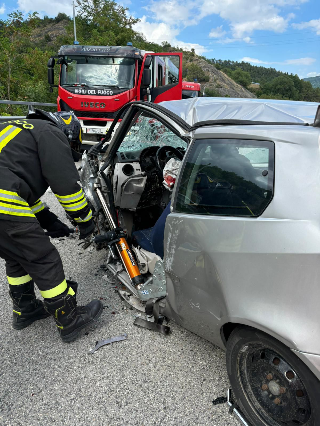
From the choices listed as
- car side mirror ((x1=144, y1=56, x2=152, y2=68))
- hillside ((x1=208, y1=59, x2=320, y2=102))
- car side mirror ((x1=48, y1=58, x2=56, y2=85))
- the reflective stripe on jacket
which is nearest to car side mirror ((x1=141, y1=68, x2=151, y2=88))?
car side mirror ((x1=144, y1=56, x2=152, y2=68))

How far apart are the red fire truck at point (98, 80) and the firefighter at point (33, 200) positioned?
6.36 m

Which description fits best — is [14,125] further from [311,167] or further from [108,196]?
[311,167]

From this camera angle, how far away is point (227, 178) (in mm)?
1731

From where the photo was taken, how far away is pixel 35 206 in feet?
8.75

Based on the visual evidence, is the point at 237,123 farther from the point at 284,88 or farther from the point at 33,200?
the point at 284,88

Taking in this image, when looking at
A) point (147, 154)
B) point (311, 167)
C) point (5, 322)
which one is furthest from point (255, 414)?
point (147, 154)

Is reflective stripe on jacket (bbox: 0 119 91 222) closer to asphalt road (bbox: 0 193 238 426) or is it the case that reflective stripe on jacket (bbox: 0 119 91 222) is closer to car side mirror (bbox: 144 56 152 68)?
asphalt road (bbox: 0 193 238 426)

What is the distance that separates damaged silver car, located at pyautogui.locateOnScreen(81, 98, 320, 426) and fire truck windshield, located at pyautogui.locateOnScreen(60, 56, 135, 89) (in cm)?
678

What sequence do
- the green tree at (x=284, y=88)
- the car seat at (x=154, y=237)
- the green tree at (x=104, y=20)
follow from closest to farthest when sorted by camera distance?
the car seat at (x=154, y=237) < the green tree at (x=104, y=20) < the green tree at (x=284, y=88)

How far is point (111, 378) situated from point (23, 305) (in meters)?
0.98

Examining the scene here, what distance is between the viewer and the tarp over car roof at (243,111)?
1922 mm

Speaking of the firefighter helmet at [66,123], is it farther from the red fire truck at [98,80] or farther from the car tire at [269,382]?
the red fire truck at [98,80]

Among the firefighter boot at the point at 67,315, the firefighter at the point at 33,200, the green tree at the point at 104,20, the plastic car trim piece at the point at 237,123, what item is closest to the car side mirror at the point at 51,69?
the firefighter at the point at 33,200

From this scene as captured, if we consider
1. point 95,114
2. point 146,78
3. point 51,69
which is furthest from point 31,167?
point 51,69
